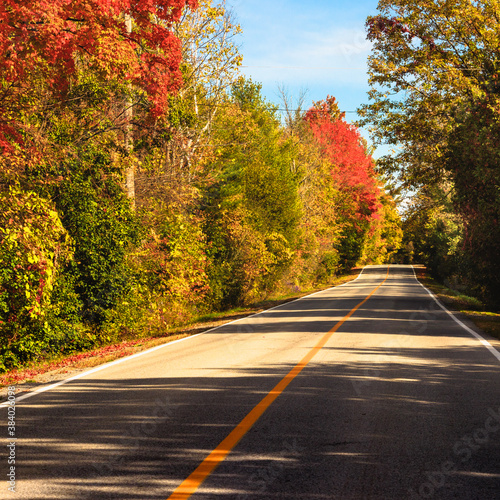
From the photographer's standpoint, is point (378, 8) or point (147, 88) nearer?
point (147, 88)

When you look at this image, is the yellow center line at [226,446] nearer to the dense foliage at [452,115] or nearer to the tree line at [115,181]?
the tree line at [115,181]

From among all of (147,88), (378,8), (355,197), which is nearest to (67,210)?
(147,88)

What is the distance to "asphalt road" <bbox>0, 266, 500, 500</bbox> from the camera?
407 centimetres

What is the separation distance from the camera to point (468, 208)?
22.0 m

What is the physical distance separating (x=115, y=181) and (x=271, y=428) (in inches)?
503

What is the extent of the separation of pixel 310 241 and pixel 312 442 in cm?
3652

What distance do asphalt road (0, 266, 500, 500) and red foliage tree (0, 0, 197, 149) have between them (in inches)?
243

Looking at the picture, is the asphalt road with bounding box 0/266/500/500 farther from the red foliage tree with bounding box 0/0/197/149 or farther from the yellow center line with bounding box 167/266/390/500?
the red foliage tree with bounding box 0/0/197/149

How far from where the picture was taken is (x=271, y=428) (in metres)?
5.48

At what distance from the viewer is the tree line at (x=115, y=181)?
11406 mm

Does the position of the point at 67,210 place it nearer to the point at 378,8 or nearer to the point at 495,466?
the point at 495,466

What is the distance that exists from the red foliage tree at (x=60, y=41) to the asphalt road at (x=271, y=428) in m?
6.17

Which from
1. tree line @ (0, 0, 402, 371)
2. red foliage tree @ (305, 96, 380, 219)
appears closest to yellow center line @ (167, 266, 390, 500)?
tree line @ (0, 0, 402, 371)

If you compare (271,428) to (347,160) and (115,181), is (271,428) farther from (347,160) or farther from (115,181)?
(347,160)
